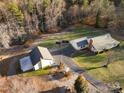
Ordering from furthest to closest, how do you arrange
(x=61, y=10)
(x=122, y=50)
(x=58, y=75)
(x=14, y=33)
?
(x=61, y=10) → (x=14, y=33) → (x=122, y=50) → (x=58, y=75)

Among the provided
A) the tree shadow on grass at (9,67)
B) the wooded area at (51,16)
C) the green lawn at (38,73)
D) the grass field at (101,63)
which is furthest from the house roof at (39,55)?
the wooded area at (51,16)

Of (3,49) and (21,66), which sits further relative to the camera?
(3,49)

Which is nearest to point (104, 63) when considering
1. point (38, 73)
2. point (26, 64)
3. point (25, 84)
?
point (38, 73)

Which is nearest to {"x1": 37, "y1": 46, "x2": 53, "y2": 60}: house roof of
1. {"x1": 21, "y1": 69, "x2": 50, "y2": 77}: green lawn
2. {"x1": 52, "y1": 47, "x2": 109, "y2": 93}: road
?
{"x1": 52, "y1": 47, "x2": 109, "y2": 93}: road

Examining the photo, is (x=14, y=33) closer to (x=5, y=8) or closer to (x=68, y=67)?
(x=5, y=8)

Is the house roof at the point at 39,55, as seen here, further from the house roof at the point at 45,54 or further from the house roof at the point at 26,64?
the house roof at the point at 26,64

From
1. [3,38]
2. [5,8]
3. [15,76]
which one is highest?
[5,8]

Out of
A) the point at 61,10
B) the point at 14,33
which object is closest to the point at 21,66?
the point at 14,33
